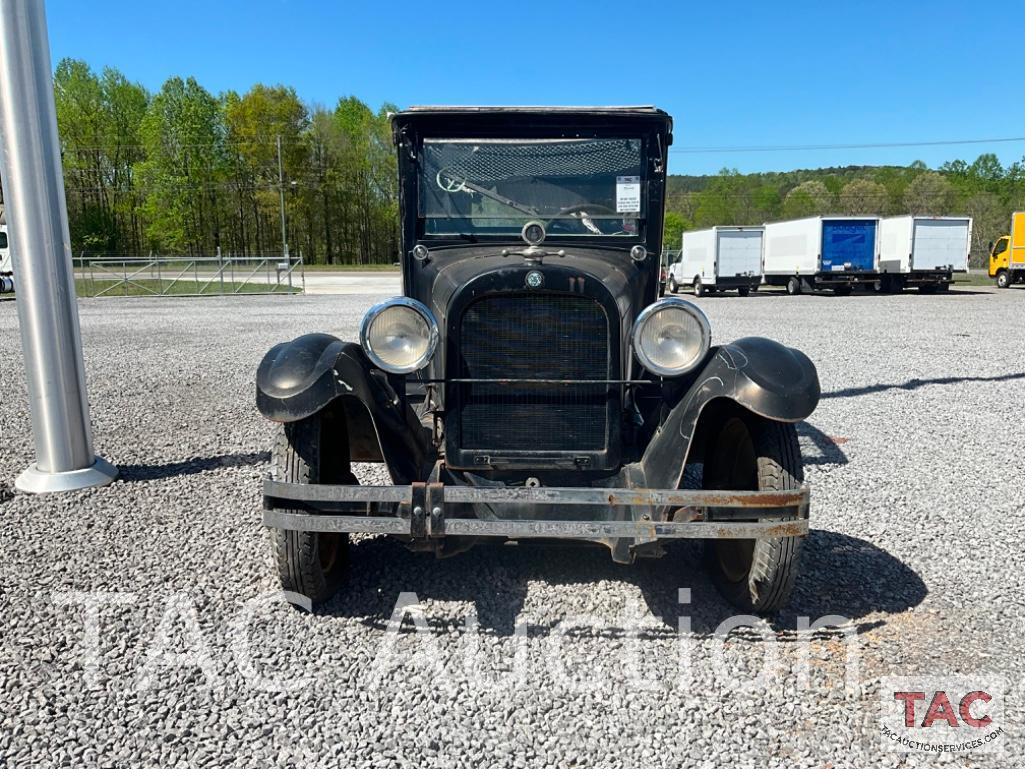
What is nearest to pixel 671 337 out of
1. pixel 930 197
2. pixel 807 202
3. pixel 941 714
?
pixel 941 714

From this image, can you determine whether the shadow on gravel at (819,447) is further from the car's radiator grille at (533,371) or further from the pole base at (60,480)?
the pole base at (60,480)

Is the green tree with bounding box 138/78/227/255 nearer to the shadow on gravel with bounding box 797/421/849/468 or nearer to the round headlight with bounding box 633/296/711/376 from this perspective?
the shadow on gravel with bounding box 797/421/849/468

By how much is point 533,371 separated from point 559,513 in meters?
0.68

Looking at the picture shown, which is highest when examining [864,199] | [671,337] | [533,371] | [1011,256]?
[864,199]

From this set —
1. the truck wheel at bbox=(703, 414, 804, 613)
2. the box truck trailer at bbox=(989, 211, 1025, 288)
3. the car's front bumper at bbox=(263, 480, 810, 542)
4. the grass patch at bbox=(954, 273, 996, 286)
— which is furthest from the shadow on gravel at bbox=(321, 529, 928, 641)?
the grass patch at bbox=(954, 273, 996, 286)

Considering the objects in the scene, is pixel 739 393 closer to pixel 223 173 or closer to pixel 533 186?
pixel 533 186

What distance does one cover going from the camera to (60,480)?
504 centimetres

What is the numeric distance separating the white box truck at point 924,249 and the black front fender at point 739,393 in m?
27.3

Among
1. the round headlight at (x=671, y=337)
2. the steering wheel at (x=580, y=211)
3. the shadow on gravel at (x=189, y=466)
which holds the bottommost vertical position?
the shadow on gravel at (x=189, y=466)

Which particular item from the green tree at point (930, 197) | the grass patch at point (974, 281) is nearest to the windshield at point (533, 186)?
the grass patch at point (974, 281)

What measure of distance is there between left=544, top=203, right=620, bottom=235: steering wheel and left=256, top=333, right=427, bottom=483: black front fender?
4.18 feet

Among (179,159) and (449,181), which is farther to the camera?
(179,159)

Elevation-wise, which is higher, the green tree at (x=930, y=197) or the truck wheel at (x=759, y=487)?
the green tree at (x=930, y=197)

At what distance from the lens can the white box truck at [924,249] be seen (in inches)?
1070
